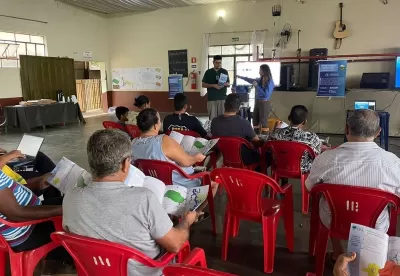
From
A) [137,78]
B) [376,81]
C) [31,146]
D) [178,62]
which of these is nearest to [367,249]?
[31,146]

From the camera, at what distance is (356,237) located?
1.14 meters

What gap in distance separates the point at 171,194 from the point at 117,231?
0.66 metres

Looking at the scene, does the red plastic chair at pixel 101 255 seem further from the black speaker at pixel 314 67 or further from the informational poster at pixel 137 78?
the informational poster at pixel 137 78

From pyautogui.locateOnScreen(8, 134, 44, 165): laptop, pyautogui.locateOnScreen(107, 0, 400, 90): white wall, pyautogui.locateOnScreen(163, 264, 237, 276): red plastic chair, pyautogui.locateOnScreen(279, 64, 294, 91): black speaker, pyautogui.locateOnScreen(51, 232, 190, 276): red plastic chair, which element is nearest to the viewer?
pyautogui.locateOnScreen(163, 264, 237, 276): red plastic chair

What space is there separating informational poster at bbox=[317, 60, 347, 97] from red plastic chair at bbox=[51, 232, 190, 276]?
247 inches

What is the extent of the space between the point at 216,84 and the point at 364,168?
179 inches

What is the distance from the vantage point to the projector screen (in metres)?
8.57

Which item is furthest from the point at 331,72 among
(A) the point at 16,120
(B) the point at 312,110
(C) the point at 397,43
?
(A) the point at 16,120

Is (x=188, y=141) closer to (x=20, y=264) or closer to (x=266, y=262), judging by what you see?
(x=266, y=262)

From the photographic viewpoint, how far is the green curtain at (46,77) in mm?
9398

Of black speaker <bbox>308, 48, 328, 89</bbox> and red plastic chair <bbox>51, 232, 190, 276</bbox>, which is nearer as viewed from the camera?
red plastic chair <bbox>51, 232, 190, 276</bbox>

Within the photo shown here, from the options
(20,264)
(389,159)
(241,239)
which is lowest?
(241,239)

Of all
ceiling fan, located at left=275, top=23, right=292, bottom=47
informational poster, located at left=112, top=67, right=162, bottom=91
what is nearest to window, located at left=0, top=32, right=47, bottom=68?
informational poster, located at left=112, top=67, right=162, bottom=91

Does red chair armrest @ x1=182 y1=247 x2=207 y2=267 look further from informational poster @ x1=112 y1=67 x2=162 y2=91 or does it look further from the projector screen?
informational poster @ x1=112 y1=67 x2=162 y2=91
